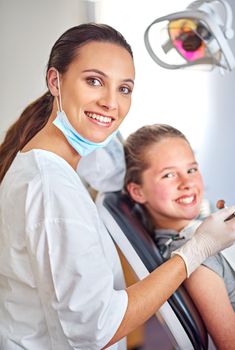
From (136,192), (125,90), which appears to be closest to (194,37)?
(125,90)

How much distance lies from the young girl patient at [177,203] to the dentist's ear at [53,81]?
0.41 meters

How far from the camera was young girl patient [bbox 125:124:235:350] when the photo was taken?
4.01ft

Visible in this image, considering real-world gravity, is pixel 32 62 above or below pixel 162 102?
above

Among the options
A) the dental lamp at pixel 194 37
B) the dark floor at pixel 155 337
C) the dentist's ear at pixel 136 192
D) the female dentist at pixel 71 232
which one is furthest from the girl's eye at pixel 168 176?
the dark floor at pixel 155 337

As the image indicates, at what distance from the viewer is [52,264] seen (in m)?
1.00

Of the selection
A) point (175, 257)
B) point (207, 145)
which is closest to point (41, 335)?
point (175, 257)

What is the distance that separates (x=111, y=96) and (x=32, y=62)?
0.52m

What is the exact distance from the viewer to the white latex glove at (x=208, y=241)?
1155mm

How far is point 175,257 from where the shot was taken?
1157 mm

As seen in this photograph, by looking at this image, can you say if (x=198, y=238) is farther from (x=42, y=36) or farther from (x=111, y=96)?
(x=42, y=36)

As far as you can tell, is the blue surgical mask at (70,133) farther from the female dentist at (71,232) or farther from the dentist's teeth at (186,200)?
the dentist's teeth at (186,200)

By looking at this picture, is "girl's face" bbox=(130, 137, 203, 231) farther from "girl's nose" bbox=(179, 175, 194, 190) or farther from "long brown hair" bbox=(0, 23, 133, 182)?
"long brown hair" bbox=(0, 23, 133, 182)

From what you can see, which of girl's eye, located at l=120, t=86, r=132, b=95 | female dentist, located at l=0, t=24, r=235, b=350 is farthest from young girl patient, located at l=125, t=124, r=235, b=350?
girl's eye, located at l=120, t=86, r=132, b=95

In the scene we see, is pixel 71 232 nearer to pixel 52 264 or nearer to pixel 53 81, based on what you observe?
pixel 52 264
